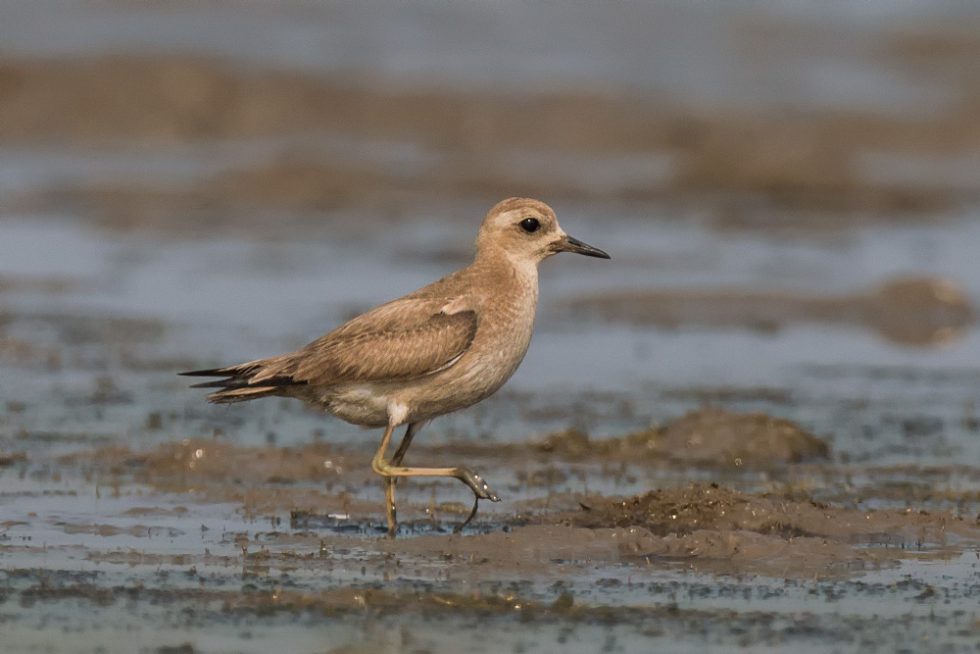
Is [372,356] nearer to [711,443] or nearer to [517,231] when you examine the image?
[517,231]

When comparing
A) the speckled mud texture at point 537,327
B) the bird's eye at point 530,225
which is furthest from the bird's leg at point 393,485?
the bird's eye at point 530,225

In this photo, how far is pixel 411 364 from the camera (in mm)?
10672

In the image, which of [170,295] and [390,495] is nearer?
[390,495]

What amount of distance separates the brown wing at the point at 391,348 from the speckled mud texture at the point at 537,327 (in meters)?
0.82

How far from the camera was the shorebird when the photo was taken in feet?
35.1

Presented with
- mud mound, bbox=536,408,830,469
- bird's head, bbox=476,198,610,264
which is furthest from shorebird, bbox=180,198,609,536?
mud mound, bbox=536,408,830,469

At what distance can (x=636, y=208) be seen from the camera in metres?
28.1

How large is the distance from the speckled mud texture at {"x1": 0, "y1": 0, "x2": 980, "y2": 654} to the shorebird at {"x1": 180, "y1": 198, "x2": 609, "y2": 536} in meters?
0.57

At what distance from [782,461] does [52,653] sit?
6.25 m

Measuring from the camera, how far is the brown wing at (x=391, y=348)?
35.0 ft

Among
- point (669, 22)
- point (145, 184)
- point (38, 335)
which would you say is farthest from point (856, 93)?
point (38, 335)

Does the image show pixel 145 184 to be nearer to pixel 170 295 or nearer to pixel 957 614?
pixel 170 295

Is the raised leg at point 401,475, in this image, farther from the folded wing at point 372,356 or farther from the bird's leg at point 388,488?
the folded wing at point 372,356

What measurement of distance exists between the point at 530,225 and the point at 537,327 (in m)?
7.22
